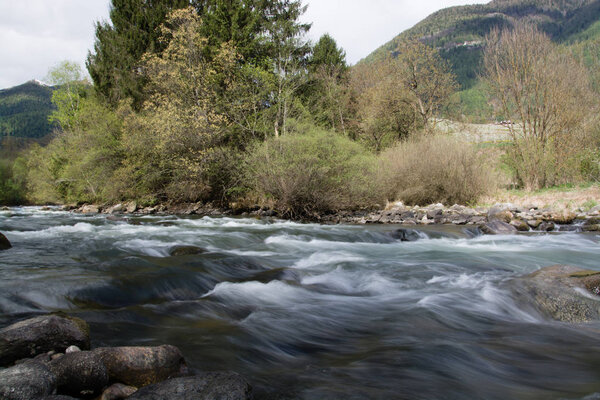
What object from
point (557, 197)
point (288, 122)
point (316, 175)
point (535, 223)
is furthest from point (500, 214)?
point (288, 122)

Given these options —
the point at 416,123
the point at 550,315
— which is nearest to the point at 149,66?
the point at 416,123

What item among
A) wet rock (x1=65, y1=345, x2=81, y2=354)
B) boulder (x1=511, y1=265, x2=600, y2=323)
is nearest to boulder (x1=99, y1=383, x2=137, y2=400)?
wet rock (x1=65, y1=345, x2=81, y2=354)

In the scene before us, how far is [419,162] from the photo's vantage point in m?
18.4

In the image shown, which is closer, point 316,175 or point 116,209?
point 316,175

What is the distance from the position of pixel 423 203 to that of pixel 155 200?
17.0 metres

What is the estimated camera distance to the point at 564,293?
4.96 meters

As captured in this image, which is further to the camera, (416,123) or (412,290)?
(416,123)

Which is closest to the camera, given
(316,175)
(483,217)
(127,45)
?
(483,217)

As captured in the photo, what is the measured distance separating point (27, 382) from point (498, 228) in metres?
12.8

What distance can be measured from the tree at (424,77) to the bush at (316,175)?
10.4m

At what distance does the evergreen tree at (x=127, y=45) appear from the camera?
105 feet

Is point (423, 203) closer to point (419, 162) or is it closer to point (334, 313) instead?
point (419, 162)

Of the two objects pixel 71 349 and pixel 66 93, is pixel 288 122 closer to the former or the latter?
pixel 71 349

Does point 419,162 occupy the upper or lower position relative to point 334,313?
upper
